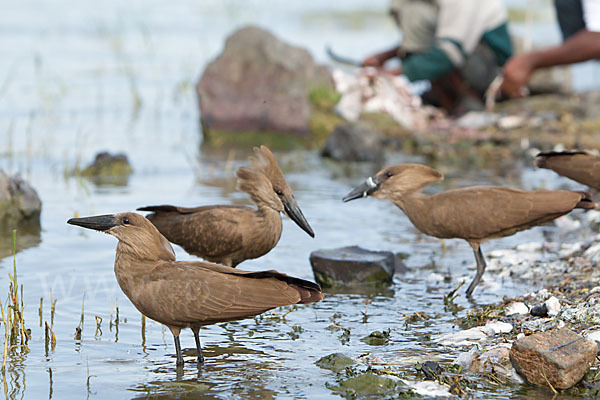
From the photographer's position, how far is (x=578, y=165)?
7.44 meters

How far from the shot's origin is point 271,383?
515cm

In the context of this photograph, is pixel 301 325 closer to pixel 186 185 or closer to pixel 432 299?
pixel 432 299

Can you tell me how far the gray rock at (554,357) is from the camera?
4828 millimetres

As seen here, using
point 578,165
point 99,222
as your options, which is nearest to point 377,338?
point 99,222

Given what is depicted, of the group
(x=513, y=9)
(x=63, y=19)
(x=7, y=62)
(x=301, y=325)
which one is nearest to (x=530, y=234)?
(x=301, y=325)

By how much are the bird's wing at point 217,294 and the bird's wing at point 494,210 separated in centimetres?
188

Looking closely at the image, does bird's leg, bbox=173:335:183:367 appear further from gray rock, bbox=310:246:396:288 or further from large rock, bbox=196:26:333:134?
large rock, bbox=196:26:333:134

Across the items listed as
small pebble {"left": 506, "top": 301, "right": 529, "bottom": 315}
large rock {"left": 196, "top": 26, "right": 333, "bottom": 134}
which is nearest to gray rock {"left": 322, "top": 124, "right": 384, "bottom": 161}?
large rock {"left": 196, "top": 26, "right": 333, "bottom": 134}

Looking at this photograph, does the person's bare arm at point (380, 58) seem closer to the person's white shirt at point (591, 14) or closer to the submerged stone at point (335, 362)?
the person's white shirt at point (591, 14)

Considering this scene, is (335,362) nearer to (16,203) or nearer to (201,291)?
(201,291)

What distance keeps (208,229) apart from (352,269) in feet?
3.85

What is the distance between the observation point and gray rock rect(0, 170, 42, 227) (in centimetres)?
851

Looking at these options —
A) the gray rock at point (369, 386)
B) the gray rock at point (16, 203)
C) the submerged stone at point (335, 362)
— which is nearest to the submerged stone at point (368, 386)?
the gray rock at point (369, 386)

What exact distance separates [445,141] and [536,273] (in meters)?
5.45
